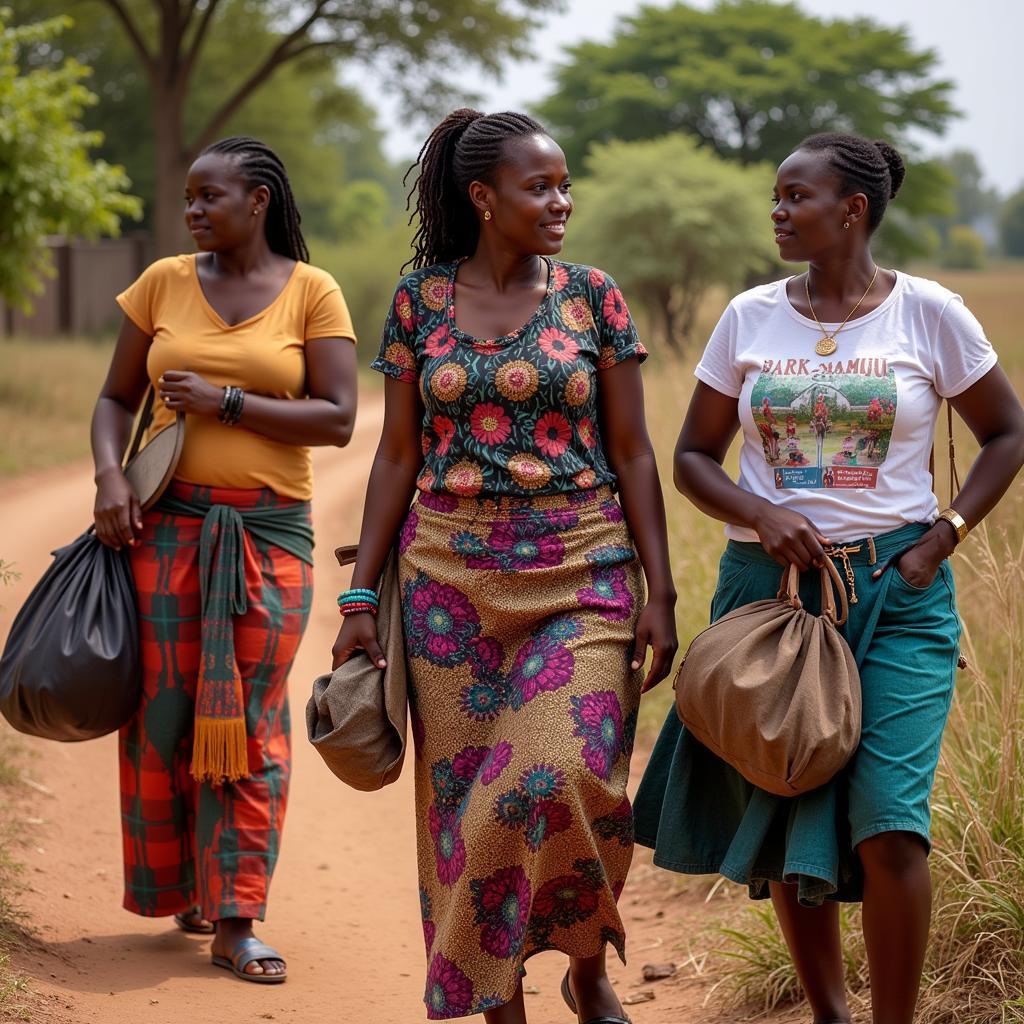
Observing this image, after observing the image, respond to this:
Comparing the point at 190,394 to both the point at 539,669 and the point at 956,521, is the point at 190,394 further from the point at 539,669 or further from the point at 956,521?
the point at 956,521

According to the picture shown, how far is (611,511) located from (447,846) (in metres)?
0.85

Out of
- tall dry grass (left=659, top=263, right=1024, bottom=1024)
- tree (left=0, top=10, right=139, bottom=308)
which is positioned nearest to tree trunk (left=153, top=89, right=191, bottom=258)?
tree (left=0, top=10, right=139, bottom=308)

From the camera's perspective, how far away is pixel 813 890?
3.07 m

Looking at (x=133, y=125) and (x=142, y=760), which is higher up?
(x=133, y=125)

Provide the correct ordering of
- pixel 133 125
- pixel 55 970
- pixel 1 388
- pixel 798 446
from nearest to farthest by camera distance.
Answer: pixel 798 446, pixel 55 970, pixel 1 388, pixel 133 125

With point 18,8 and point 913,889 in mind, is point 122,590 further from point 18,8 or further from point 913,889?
point 18,8

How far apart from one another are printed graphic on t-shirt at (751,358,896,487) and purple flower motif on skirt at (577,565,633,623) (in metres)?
0.42

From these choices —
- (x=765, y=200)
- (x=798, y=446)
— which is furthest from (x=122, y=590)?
(x=765, y=200)

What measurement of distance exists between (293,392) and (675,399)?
5.54 m

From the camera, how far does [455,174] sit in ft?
11.8

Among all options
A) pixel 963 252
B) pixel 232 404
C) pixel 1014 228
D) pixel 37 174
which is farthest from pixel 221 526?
pixel 1014 228

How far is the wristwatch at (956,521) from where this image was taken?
3.15 meters

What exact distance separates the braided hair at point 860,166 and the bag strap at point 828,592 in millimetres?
801

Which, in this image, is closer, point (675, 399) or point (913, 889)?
point (913, 889)
